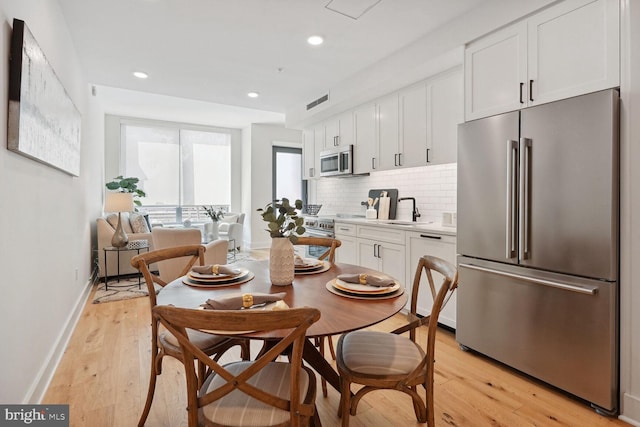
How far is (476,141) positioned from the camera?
2469mm

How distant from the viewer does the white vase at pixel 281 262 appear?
1613 mm

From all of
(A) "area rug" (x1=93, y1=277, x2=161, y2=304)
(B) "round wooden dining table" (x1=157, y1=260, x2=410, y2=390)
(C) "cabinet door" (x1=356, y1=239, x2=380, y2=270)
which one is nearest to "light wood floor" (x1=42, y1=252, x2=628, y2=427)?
(B) "round wooden dining table" (x1=157, y1=260, x2=410, y2=390)

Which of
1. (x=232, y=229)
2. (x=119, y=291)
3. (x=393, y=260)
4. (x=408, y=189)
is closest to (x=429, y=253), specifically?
(x=393, y=260)

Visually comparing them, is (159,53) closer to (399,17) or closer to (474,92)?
(399,17)

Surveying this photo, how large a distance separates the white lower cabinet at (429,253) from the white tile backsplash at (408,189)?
648 millimetres

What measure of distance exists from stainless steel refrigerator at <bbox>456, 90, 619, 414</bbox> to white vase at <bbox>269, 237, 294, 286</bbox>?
59.4 inches

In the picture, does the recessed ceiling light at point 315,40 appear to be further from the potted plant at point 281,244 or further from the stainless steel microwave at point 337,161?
the potted plant at point 281,244

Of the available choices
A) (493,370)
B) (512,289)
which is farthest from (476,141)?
(493,370)

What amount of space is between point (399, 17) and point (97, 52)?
2888 millimetres

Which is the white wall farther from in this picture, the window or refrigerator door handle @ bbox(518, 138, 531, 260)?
the window


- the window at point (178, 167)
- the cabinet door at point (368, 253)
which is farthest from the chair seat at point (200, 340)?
the window at point (178, 167)

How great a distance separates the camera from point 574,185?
193 cm

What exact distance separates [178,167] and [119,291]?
3791 millimetres

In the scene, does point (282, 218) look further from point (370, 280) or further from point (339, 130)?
point (339, 130)
